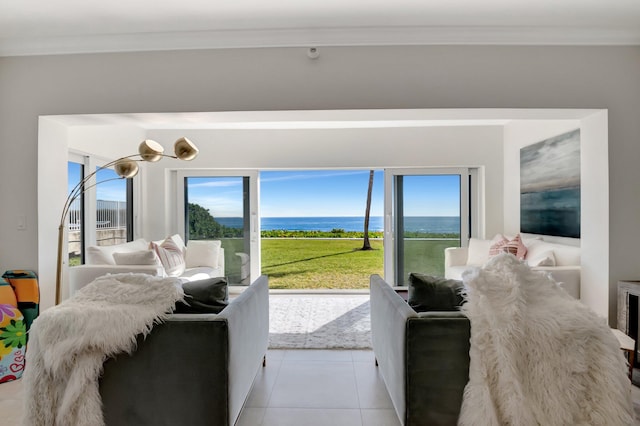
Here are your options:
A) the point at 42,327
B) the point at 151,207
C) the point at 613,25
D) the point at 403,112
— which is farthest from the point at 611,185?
the point at 151,207

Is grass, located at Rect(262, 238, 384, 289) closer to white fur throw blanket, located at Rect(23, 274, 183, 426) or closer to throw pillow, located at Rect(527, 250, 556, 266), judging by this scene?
throw pillow, located at Rect(527, 250, 556, 266)

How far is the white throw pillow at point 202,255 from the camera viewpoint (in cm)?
476

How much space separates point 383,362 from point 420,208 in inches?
135

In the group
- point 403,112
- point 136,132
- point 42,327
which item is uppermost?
point 136,132

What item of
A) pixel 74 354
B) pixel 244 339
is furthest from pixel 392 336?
pixel 74 354

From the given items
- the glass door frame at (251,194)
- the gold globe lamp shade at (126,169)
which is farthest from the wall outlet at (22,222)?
the glass door frame at (251,194)

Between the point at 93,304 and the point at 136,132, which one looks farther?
the point at 136,132

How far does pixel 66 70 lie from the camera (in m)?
2.97

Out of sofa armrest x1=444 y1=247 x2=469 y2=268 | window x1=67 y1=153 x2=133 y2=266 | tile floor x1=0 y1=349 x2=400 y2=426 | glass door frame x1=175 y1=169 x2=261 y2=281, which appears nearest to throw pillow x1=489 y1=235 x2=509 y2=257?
sofa armrest x1=444 y1=247 x2=469 y2=268

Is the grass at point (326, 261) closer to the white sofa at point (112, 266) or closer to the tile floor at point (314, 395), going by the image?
the white sofa at point (112, 266)

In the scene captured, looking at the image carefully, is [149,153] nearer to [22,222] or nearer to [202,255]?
[22,222]

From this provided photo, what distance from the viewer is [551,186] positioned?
399cm

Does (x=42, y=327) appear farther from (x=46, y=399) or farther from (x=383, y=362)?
(x=383, y=362)

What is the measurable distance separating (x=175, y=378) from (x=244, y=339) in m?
0.39
